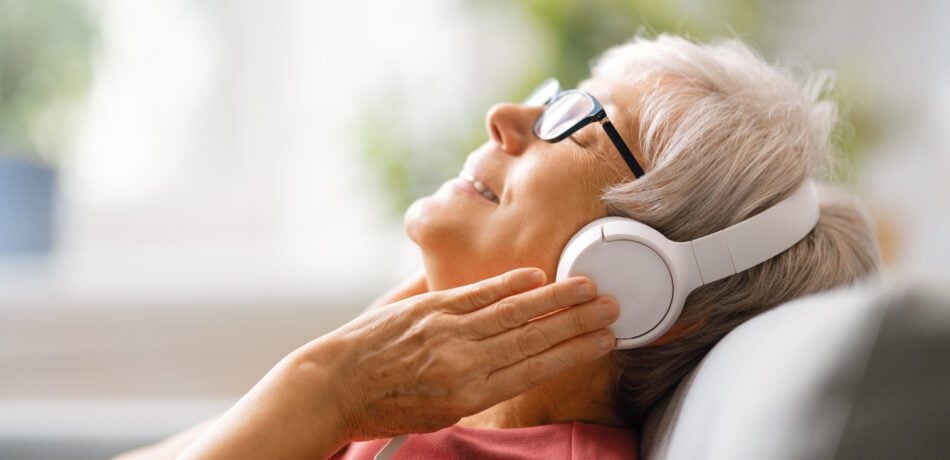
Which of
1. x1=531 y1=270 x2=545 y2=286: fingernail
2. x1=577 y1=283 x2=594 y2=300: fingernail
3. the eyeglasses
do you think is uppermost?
the eyeglasses

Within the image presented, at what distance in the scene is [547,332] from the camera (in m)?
1.08

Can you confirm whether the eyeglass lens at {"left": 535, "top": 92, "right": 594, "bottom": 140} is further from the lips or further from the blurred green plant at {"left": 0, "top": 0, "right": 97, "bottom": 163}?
the blurred green plant at {"left": 0, "top": 0, "right": 97, "bottom": 163}

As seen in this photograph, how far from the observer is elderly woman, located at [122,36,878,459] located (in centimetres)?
108

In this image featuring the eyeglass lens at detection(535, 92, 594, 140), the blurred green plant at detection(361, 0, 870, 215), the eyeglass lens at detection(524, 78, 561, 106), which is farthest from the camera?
the blurred green plant at detection(361, 0, 870, 215)

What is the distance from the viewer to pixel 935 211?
285 cm

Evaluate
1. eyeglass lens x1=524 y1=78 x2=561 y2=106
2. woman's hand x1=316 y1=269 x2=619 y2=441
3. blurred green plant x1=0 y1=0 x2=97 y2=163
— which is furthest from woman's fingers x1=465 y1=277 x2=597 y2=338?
blurred green plant x1=0 y1=0 x2=97 y2=163

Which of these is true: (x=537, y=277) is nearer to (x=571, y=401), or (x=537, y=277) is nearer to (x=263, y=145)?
(x=571, y=401)

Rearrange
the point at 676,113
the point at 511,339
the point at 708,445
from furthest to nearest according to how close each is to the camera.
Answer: the point at 676,113 < the point at 511,339 < the point at 708,445

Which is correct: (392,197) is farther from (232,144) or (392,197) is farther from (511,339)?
(511,339)

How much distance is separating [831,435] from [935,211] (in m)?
2.45

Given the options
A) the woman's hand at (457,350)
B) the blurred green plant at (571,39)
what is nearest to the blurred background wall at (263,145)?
the blurred green plant at (571,39)

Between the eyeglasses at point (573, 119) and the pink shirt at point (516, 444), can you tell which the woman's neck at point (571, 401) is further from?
the eyeglasses at point (573, 119)

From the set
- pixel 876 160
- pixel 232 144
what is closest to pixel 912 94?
pixel 876 160

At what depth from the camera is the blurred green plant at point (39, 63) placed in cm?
309
